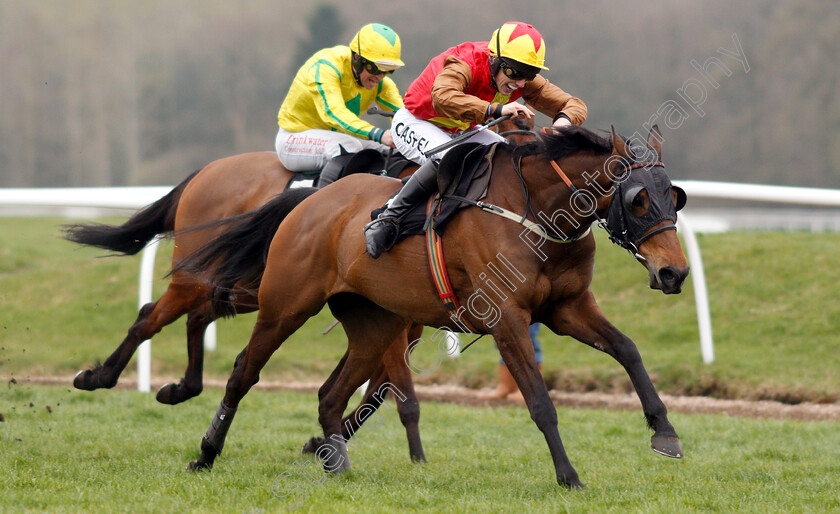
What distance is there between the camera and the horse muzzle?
3.80m

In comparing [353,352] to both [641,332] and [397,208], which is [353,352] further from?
[641,332]

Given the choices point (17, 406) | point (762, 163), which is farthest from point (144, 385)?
point (762, 163)

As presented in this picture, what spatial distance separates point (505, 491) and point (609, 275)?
20.6 feet

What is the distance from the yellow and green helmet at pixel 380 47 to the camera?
5.81 metres

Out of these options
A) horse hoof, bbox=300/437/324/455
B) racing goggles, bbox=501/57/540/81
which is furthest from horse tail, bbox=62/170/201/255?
racing goggles, bbox=501/57/540/81

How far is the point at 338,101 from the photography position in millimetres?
5965

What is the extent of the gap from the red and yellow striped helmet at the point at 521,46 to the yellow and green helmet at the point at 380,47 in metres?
1.42

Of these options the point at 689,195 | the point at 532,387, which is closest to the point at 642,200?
the point at 532,387

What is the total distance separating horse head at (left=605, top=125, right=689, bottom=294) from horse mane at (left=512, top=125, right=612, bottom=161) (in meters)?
0.10

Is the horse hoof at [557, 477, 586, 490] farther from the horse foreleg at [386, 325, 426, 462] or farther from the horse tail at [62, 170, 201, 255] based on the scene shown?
the horse tail at [62, 170, 201, 255]

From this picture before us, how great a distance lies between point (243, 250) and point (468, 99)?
5.82 feet

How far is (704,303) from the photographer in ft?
26.1

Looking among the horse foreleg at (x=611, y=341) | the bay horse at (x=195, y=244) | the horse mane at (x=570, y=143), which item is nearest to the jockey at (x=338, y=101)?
the bay horse at (x=195, y=244)

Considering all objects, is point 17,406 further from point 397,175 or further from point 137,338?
point 397,175
